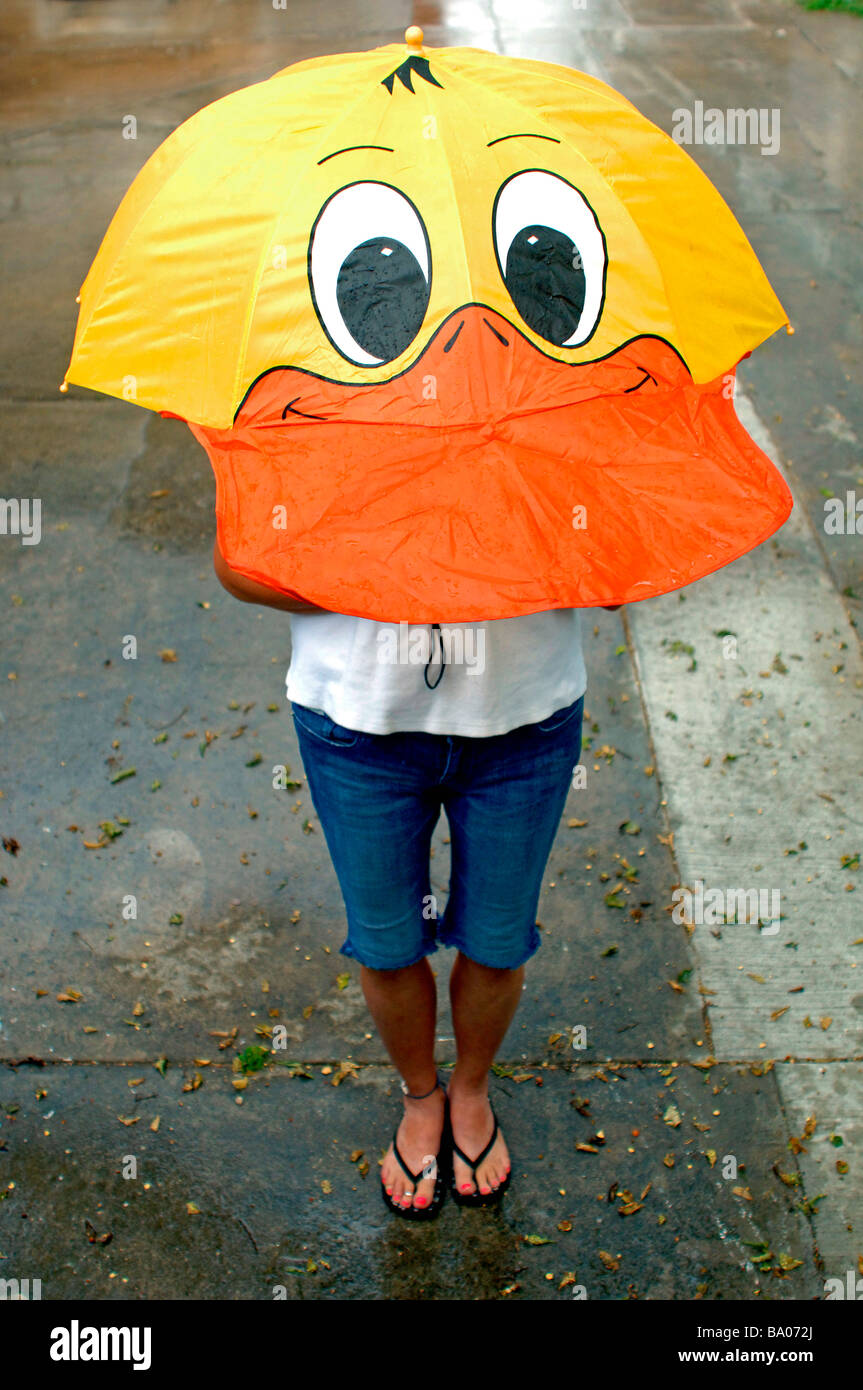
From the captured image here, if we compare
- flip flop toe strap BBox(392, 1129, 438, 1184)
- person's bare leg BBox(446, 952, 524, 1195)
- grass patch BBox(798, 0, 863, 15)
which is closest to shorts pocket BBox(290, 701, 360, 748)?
person's bare leg BBox(446, 952, 524, 1195)

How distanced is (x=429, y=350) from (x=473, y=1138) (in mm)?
1927

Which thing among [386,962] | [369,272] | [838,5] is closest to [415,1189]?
[386,962]

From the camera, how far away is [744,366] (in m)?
5.82

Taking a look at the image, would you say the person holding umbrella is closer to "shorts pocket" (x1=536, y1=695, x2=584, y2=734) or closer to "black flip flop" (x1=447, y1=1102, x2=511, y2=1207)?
"shorts pocket" (x1=536, y1=695, x2=584, y2=734)

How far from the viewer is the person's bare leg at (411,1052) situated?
2482 millimetres

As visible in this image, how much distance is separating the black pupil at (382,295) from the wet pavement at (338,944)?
2036 millimetres


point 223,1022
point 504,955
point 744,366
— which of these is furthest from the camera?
point 744,366

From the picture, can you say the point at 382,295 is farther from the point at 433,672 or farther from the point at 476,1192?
the point at 476,1192

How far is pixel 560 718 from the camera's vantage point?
214 centimetres
